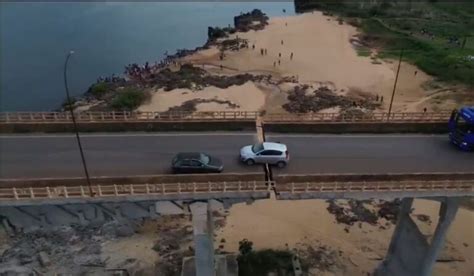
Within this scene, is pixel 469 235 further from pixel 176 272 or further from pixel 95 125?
pixel 95 125

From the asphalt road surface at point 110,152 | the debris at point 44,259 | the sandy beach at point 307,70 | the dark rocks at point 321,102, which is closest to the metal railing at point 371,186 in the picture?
the asphalt road surface at point 110,152

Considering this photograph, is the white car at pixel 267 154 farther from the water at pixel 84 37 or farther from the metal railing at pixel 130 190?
the water at pixel 84 37

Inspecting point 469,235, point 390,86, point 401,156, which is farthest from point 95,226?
point 390,86

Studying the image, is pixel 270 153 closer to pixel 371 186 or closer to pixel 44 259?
pixel 371 186

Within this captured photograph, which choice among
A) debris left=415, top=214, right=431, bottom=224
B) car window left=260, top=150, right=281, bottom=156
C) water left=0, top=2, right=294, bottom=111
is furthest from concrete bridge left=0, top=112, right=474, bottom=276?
water left=0, top=2, right=294, bottom=111

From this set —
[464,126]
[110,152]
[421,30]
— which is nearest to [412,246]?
[464,126]
